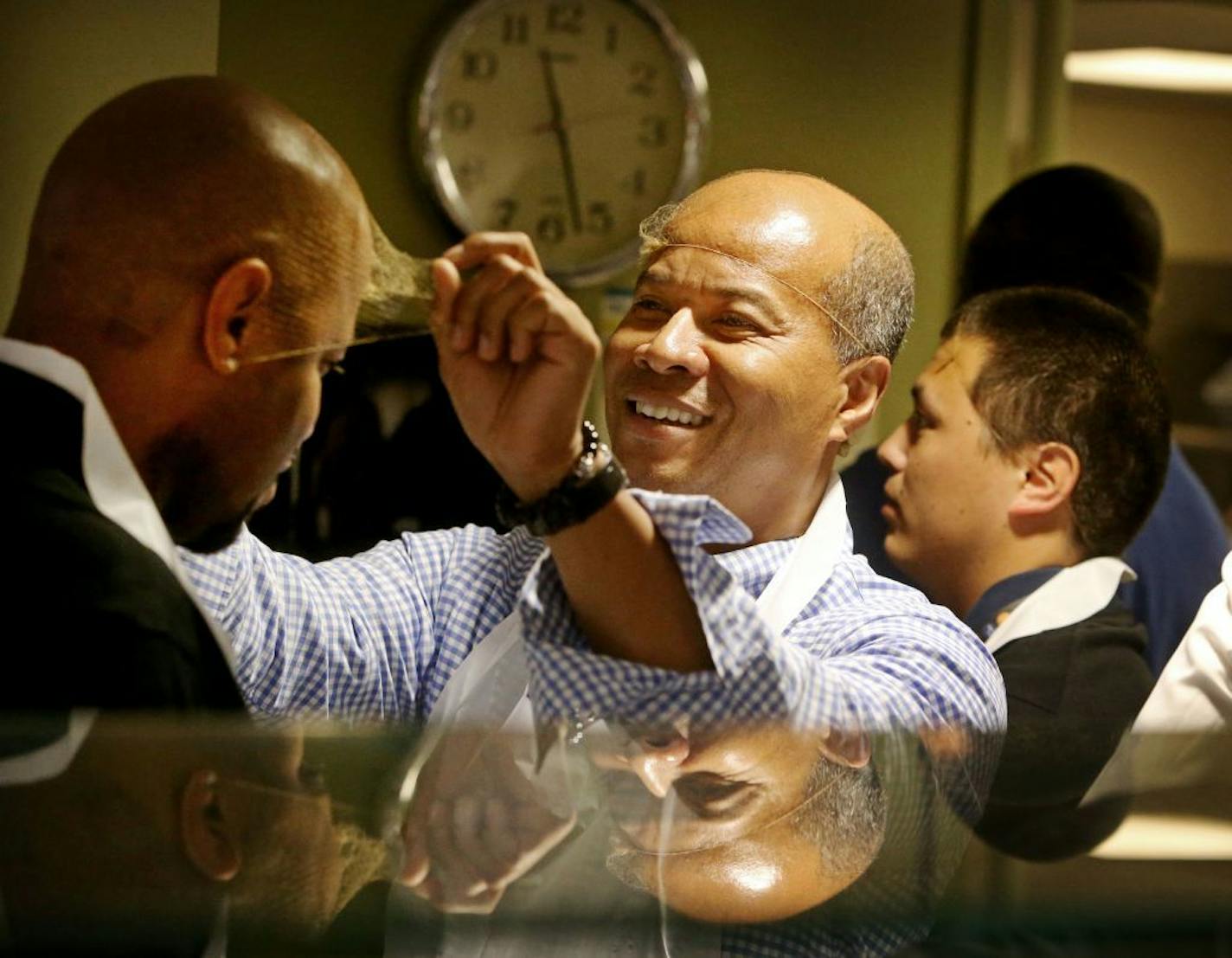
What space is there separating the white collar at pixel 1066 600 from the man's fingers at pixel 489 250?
0.28 m

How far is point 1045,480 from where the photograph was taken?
0.66 m

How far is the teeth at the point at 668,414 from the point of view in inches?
22.5

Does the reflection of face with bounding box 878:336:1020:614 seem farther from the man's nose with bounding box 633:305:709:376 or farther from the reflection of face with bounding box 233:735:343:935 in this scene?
→ the reflection of face with bounding box 233:735:343:935

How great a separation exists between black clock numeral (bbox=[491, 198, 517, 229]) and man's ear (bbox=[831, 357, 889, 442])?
0.53ft

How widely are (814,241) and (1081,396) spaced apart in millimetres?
144

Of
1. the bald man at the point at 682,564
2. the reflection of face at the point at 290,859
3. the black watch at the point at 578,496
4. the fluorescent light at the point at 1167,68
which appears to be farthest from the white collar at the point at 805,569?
the fluorescent light at the point at 1167,68

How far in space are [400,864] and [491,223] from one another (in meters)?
0.36

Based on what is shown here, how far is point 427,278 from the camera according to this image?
0.49 m

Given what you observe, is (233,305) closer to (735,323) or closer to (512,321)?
(512,321)

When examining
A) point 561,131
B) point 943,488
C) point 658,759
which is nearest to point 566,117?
point 561,131

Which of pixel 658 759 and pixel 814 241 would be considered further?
pixel 814 241

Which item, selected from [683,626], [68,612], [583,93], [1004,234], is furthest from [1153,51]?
[68,612]

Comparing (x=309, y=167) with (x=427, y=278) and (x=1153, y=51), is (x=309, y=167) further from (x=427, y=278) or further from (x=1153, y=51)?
(x=1153, y=51)

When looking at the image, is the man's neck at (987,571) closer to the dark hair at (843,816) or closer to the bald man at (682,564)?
the bald man at (682,564)
